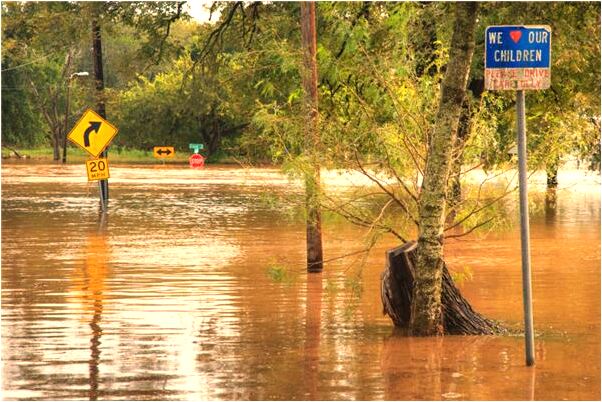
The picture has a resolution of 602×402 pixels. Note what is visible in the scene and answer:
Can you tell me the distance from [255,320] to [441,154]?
318cm

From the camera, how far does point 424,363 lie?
13352 millimetres

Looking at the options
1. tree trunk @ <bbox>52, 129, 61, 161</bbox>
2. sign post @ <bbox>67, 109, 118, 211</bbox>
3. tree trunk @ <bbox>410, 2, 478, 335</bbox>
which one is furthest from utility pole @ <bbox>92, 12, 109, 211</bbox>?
tree trunk @ <bbox>52, 129, 61, 161</bbox>

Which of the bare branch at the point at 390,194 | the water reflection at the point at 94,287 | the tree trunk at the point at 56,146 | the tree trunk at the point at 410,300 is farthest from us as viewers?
the tree trunk at the point at 56,146

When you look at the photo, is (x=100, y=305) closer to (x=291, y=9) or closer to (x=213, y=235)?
(x=213, y=235)

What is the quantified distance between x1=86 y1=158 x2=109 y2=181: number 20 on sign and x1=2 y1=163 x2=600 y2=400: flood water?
12.6ft

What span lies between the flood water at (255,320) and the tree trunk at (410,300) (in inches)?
11.7

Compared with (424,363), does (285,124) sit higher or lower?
higher

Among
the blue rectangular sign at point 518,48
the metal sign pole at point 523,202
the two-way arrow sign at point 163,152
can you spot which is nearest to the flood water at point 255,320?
the metal sign pole at point 523,202

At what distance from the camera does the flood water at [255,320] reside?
11984mm

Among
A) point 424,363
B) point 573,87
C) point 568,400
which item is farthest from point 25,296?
point 573,87

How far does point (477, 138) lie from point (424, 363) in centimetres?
425

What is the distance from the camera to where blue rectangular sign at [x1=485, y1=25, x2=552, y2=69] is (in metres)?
12.3

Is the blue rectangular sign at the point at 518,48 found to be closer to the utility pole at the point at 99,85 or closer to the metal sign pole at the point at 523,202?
the metal sign pole at the point at 523,202

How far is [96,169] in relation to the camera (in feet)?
121
